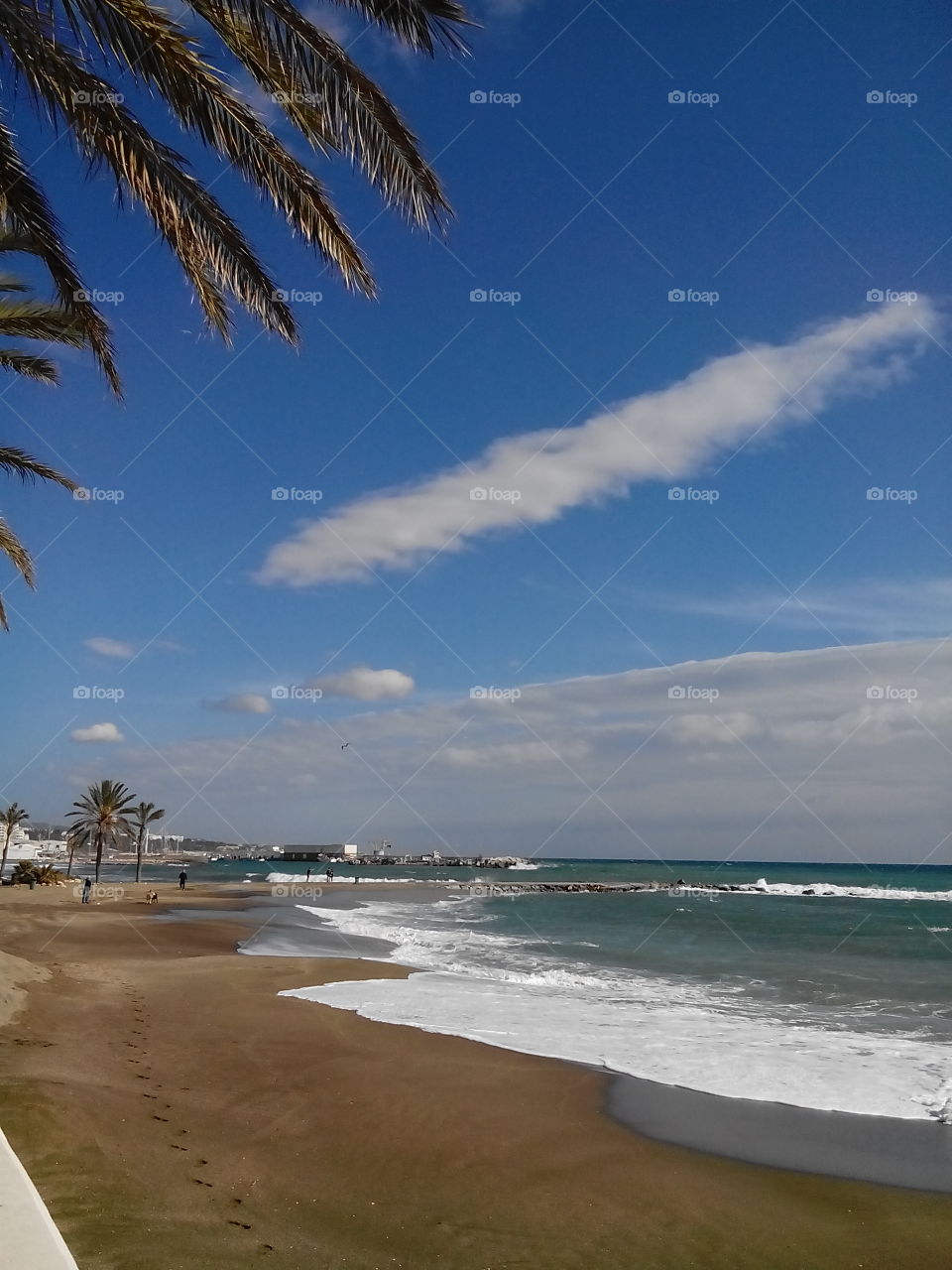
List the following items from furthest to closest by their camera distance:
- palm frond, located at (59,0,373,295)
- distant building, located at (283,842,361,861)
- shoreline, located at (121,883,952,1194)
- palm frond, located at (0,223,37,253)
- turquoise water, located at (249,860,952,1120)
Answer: distant building, located at (283,842,361,861) → turquoise water, located at (249,860,952,1120) → palm frond, located at (0,223,37,253) → shoreline, located at (121,883,952,1194) → palm frond, located at (59,0,373,295)

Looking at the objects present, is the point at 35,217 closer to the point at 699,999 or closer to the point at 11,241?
the point at 11,241

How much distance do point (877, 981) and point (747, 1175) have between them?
17675mm

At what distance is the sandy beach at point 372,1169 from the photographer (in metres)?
5.50

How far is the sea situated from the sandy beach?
6.97ft

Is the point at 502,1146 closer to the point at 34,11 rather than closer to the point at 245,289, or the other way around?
the point at 245,289

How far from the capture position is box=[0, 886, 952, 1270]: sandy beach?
5.50m

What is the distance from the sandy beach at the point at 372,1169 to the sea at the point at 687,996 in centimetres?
213

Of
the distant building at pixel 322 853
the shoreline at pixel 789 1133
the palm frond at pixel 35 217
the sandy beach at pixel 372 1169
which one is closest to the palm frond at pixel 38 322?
the palm frond at pixel 35 217

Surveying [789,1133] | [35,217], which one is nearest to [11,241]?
[35,217]

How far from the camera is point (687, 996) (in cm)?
1803

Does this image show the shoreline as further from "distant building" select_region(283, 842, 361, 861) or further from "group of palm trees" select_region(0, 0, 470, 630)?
"distant building" select_region(283, 842, 361, 861)

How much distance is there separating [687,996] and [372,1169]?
1277 centimetres

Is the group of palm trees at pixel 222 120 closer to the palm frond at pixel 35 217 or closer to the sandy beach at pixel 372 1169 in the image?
the palm frond at pixel 35 217

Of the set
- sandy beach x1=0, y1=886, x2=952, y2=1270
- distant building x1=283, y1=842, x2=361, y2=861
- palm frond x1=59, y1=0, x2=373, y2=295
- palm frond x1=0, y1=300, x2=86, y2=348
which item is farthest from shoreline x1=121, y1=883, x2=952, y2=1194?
distant building x1=283, y1=842, x2=361, y2=861
